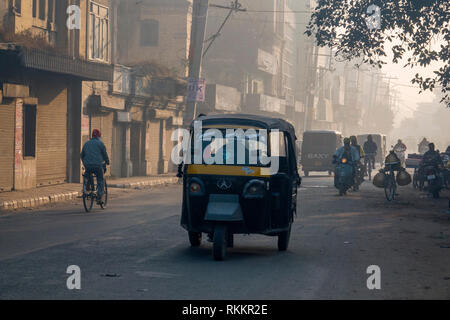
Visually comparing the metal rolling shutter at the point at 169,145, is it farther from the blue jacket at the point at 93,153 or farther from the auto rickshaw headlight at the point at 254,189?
the auto rickshaw headlight at the point at 254,189

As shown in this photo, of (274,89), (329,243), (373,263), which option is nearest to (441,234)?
(329,243)

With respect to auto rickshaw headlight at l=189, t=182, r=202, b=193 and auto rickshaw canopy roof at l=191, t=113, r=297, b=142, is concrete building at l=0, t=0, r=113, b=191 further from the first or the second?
auto rickshaw headlight at l=189, t=182, r=202, b=193

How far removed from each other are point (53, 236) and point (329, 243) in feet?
15.2

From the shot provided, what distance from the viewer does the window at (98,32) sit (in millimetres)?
27953

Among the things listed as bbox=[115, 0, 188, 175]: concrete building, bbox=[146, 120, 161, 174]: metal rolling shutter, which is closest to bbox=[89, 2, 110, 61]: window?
bbox=[115, 0, 188, 175]: concrete building

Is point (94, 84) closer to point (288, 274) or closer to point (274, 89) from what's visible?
point (288, 274)

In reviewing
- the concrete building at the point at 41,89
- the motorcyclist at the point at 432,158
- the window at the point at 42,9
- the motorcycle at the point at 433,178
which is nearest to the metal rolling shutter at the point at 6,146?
the concrete building at the point at 41,89

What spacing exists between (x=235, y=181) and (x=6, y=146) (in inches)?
516

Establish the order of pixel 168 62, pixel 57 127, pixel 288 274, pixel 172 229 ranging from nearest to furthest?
pixel 288 274 → pixel 172 229 → pixel 57 127 → pixel 168 62

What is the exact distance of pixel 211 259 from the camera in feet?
32.1

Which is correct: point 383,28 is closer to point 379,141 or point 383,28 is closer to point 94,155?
point 94,155

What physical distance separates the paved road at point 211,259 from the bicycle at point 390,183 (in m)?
4.18

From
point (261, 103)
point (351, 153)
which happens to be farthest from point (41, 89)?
point (261, 103)
